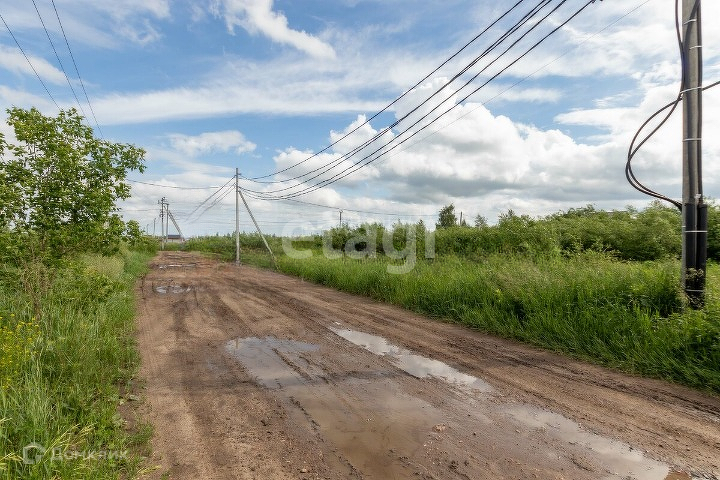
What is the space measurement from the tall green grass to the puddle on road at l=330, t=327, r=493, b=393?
182 centimetres

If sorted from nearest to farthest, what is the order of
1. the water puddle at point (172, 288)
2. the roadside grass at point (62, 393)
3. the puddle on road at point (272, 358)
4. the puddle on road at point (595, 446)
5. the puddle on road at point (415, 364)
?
the roadside grass at point (62, 393)
the puddle on road at point (595, 446)
the puddle on road at point (415, 364)
the puddle on road at point (272, 358)
the water puddle at point (172, 288)

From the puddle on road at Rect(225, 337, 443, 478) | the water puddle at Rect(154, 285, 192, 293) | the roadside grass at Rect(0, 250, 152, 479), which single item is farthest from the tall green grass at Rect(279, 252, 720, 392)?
the water puddle at Rect(154, 285, 192, 293)

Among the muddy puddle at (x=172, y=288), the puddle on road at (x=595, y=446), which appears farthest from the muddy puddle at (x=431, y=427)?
the muddy puddle at (x=172, y=288)

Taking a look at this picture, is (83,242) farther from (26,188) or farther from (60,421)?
(60,421)

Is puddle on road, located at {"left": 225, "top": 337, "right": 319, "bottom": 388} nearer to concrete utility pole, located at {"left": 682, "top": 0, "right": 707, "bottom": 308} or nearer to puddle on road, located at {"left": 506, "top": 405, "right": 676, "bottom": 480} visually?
puddle on road, located at {"left": 506, "top": 405, "right": 676, "bottom": 480}

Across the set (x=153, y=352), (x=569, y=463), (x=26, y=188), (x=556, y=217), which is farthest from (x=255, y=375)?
(x=556, y=217)

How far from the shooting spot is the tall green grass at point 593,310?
186 inches

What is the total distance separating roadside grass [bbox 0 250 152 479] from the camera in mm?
2799

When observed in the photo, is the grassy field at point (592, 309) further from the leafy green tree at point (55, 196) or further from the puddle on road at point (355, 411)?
the leafy green tree at point (55, 196)

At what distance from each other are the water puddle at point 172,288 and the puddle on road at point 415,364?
8.11m

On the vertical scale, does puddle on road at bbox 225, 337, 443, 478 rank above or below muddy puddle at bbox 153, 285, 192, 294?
above

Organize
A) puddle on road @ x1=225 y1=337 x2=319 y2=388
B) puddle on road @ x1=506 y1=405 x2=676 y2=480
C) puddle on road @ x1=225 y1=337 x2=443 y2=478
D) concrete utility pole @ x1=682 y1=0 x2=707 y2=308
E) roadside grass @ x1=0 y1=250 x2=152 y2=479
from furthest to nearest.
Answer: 1. concrete utility pole @ x1=682 y1=0 x2=707 y2=308
2. puddle on road @ x1=225 y1=337 x2=319 y2=388
3. puddle on road @ x1=225 y1=337 x2=443 y2=478
4. puddle on road @ x1=506 y1=405 x2=676 y2=480
5. roadside grass @ x1=0 y1=250 x2=152 y2=479

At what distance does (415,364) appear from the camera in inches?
213

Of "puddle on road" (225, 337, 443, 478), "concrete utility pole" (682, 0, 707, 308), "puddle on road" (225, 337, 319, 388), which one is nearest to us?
"puddle on road" (225, 337, 443, 478)
